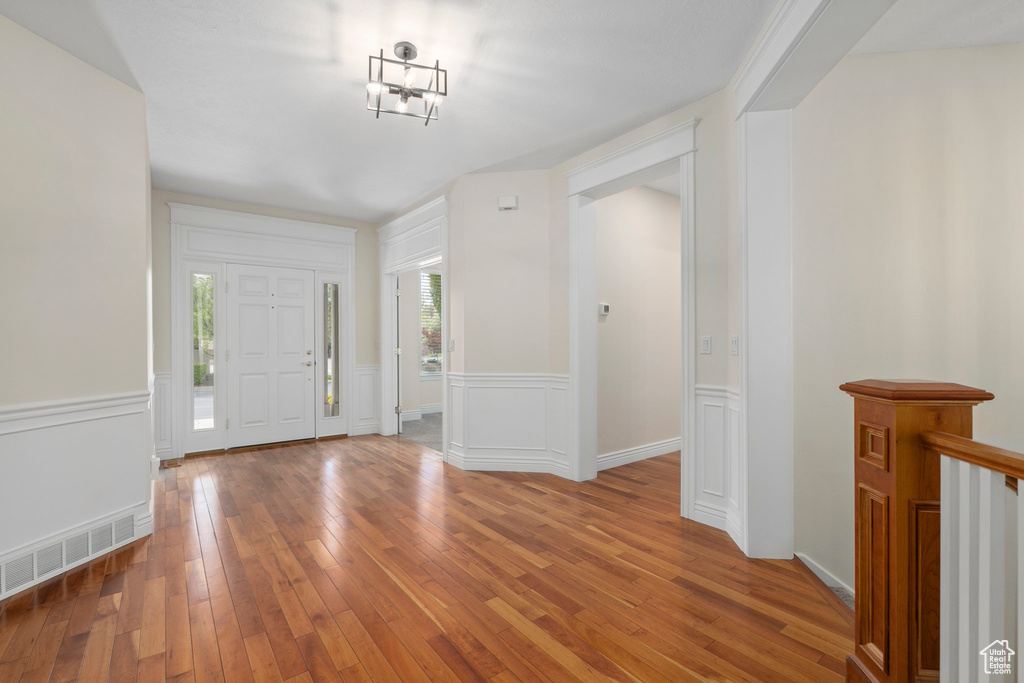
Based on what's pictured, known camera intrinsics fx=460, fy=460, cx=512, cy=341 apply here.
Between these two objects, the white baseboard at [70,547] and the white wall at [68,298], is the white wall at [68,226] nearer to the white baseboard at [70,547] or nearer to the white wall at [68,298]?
the white wall at [68,298]

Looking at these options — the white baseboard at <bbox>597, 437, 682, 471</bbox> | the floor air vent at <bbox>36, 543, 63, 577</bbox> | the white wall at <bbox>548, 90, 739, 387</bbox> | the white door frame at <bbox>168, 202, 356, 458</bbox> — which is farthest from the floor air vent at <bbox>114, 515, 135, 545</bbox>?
the white wall at <bbox>548, 90, 739, 387</bbox>

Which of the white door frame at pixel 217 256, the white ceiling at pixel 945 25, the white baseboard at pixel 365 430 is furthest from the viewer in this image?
the white baseboard at pixel 365 430

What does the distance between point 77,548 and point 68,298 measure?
141 cm

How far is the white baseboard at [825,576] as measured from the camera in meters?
2.29

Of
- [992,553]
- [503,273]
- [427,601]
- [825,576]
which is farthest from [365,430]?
[992,553]

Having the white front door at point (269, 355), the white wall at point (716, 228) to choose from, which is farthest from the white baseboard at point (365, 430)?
the white wall at point (716, 228)

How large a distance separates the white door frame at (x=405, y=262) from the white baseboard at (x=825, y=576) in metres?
3.15

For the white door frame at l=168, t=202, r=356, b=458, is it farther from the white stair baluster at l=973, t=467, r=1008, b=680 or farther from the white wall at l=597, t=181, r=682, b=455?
the white stair baluster at l=973, t=467, r=1008, b=680

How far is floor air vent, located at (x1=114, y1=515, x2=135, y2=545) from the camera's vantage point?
2793 mm

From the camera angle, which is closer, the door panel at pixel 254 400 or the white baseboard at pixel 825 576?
the white baseboard at pixel 825 576

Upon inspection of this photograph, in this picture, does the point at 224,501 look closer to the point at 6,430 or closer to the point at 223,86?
the point at 6,430

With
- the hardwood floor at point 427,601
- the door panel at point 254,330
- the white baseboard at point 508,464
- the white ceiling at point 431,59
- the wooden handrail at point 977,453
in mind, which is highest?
Result: the white ceiling at point 431,59

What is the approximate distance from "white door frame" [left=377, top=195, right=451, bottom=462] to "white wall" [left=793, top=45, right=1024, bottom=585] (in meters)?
3.24

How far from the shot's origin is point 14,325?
2.37 meters
